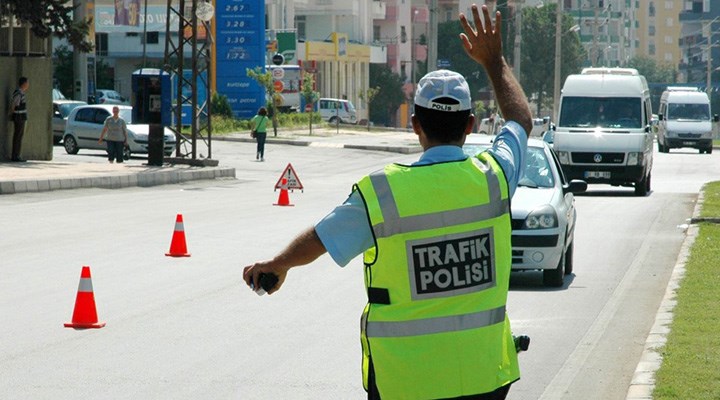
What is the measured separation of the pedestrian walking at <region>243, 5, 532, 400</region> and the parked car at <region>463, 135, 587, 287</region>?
9.63 m

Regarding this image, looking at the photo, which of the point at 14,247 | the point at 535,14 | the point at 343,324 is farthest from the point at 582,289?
the point at 535,14

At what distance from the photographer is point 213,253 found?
55.7 feet

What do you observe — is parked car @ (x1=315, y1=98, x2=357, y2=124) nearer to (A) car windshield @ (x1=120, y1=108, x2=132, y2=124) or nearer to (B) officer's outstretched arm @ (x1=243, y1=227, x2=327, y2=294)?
(A) car windshield @ (x1=120, y1=108, x2=132, y2=124)

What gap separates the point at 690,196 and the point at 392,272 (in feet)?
92.9

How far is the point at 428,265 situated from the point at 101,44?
305 feet

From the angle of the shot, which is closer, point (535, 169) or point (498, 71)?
point (498, 71)

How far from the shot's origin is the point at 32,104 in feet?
115

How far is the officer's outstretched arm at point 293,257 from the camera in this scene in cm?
429

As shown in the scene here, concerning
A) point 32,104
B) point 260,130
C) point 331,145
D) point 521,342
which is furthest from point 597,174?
point 521,342

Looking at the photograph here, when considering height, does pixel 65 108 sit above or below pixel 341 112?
below

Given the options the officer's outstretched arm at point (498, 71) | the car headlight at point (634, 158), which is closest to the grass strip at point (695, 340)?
the officer's outstretched arm at point (498, 71)

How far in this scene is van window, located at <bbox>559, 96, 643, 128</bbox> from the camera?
105 feet

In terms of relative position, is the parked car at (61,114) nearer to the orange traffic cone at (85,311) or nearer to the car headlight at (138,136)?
the car headlight at (138,136)

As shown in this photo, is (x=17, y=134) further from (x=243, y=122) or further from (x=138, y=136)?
(x=243, y=122)
